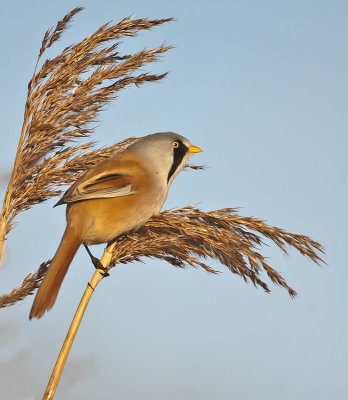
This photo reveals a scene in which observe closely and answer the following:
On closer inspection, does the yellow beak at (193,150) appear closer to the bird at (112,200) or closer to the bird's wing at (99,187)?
the bird at (112,200)

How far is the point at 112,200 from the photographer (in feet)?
13.9

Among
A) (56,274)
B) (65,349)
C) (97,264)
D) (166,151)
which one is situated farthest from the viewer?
(166,151)

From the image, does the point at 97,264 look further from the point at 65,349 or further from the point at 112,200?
the point at 65,349

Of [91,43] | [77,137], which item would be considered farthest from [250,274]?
[91,43]

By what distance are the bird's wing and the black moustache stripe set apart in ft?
1.24

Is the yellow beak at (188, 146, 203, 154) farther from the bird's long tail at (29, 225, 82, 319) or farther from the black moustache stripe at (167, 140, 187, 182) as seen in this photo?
the bird's long tail at (29, 225, 82, 319)

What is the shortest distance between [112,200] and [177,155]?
1.94 ft

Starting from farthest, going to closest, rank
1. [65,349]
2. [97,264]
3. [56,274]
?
[97,264] → [56,274] → [65,349]

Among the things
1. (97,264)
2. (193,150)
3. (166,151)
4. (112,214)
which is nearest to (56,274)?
(97,264)

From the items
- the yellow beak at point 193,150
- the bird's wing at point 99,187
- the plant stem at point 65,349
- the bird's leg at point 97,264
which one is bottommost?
the plant stem at point 65,349

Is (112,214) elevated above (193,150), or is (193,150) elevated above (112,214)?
(193,150)

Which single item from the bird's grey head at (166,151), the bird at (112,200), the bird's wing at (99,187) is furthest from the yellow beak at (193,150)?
the bird's wing at (99,187)

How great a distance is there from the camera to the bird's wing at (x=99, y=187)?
163 inches

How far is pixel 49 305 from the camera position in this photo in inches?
148
